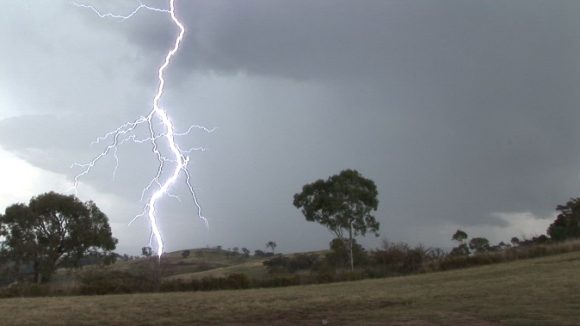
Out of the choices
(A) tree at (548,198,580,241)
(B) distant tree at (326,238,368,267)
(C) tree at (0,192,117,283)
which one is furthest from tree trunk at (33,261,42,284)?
(A) tree at (548,198,580,241)

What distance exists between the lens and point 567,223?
67.9 m

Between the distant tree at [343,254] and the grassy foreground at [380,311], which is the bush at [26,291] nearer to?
the grassy foreground at [380,311]

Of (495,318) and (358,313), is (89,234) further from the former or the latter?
(495,318)

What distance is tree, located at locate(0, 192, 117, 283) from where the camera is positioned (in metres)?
47.4

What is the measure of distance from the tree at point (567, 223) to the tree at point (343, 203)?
2658 cm

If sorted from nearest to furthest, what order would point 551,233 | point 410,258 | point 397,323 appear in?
point 397,323
point 410,258
point 551,233

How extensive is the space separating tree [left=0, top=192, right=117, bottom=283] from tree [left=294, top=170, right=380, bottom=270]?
18479 millimetres

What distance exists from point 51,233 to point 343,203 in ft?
80.8

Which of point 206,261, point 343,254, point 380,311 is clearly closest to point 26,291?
point 380,311

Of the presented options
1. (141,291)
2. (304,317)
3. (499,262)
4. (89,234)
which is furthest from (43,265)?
(304,317)

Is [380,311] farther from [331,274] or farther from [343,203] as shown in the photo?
[343,203]

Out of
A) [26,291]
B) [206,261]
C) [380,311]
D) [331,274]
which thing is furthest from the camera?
[206,261]

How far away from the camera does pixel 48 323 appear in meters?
13.6

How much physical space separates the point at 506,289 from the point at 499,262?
65.4 ft
